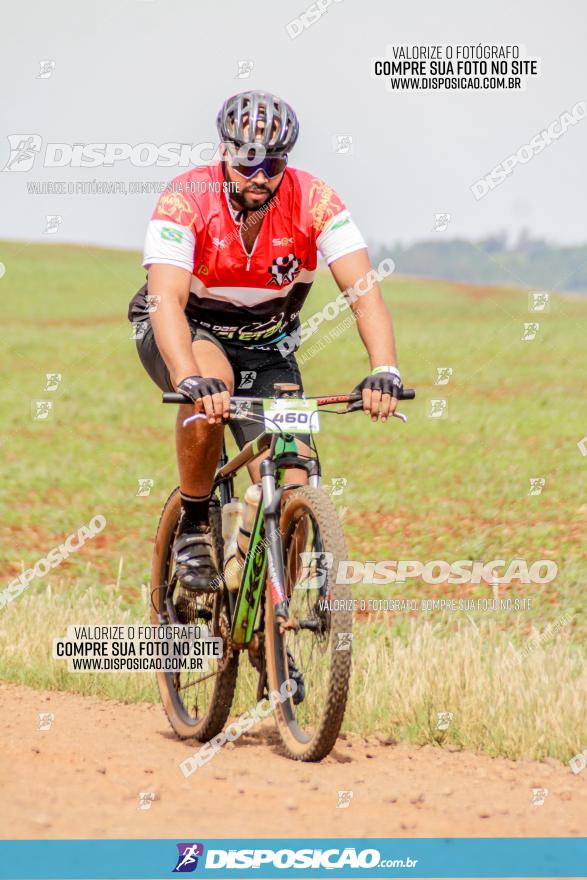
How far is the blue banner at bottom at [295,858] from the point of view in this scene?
4445 mm

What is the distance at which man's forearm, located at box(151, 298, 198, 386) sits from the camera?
5.51 metres

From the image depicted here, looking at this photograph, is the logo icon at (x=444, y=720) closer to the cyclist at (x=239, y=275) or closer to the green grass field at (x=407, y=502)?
the green grass field at (x=407, y=502)

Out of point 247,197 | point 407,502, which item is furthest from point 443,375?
point 247,197

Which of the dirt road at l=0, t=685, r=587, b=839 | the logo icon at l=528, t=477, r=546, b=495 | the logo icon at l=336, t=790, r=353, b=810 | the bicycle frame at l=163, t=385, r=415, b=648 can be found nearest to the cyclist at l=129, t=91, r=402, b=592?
the bicycle frame at l=163, t=385, r=415, b=648

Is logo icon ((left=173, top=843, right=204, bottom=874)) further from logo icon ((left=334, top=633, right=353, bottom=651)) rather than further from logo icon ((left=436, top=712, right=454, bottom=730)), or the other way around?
logo icon ((left=436, top=712, right=454, bottom=730))

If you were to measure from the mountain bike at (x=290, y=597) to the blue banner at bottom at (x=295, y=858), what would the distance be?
646 mm

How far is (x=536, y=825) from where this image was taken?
15.6 feet

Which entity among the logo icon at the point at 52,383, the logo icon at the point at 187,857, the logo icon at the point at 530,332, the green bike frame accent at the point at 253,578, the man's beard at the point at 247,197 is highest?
the logo icon at the point at 530,332

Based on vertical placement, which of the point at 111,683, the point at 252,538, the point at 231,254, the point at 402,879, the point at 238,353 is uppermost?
the point at 231,254

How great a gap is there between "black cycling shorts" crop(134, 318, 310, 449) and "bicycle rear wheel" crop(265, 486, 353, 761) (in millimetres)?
880

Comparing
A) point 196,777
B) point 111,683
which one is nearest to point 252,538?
point 196,777

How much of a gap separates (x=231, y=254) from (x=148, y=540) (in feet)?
28.1

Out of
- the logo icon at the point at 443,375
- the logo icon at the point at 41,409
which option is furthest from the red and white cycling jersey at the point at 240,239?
the logo icon at the point at 443,375

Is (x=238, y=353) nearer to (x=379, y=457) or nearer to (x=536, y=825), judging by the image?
(x=536, y=825)
